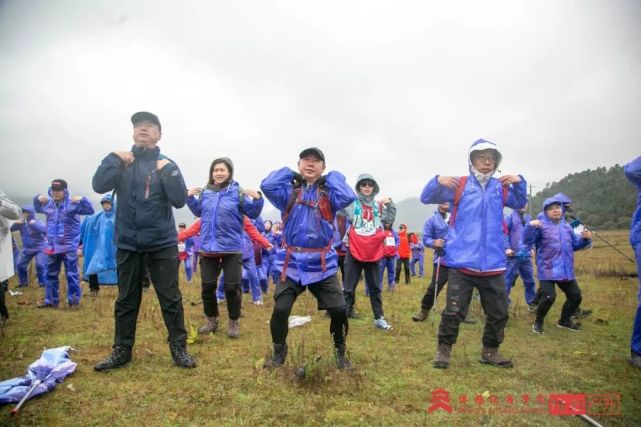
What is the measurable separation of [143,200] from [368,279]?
4412mm

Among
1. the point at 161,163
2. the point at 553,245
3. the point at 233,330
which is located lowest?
the point at 233,330

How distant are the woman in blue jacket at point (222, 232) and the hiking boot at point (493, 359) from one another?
12.8 ft

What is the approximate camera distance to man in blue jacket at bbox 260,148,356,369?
4453 millimetres

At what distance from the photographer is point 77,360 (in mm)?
4809

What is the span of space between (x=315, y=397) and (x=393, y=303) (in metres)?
6.94

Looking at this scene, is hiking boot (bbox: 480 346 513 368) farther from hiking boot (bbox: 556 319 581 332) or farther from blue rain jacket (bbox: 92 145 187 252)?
blue rain jacket (bbox: 92 145 187 252)

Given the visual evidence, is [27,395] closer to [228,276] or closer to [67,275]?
[228,276]

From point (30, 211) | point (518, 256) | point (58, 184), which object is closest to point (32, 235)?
point (30, 211)

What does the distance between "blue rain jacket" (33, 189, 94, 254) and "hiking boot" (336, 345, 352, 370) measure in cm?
711

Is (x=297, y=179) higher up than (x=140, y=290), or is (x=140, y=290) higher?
(x=297, y=179)

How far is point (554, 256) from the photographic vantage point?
6.95 meters

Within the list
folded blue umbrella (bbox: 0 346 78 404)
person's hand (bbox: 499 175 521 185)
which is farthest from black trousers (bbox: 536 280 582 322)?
folded blue umbrella (bbox: 0 346 78 404)

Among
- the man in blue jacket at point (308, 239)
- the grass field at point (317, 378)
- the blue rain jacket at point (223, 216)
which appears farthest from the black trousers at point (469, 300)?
the blue rain jacket at point (223, 216)

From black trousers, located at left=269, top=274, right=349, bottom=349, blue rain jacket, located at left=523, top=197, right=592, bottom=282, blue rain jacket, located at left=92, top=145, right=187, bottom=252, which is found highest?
blue rain jacket, located at left=92, top=145, right=187, bottom=252
